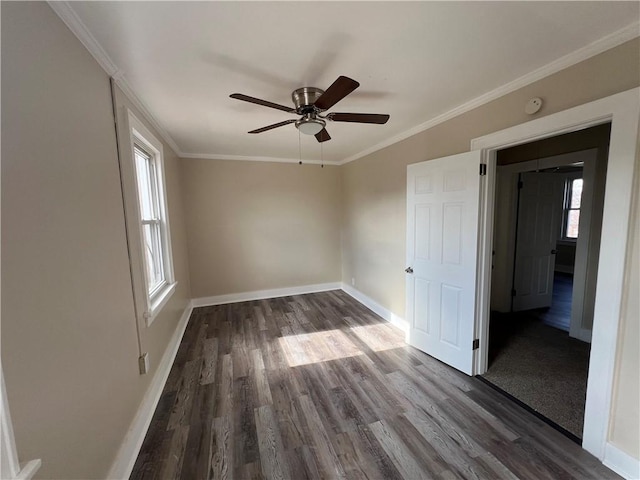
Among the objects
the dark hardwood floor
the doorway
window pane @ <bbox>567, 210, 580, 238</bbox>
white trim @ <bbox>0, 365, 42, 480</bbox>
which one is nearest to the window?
window pane @ <bbox>567, 210, 580, 238</bbox>

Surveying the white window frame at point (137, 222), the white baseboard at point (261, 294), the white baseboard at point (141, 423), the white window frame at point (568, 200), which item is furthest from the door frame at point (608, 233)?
the white window frame at point (568, 200)

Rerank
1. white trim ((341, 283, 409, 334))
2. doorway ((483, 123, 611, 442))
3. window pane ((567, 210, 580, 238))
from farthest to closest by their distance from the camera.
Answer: window pane ((567, 210, 580, 238)), white trim ((341, 283, 409, 334)), doorway ((483, 123, 611, 442))

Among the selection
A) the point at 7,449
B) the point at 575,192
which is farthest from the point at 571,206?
the point at 7,449

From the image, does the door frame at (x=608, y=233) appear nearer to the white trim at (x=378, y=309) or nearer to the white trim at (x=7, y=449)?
the white trim at (x=378, y=309)

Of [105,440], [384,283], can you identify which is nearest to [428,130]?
[384,283]

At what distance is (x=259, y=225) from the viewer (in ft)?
14.8

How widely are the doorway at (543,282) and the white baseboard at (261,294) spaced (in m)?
2.68

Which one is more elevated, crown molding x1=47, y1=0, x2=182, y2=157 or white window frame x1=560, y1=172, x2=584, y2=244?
crown molding x1=47, y1=0, x2=182, y2=157

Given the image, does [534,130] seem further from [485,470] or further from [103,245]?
[103,245]

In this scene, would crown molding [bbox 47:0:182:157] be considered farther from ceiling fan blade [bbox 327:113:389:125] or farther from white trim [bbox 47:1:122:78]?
ceiling fan blade [bbox 327:113:389:125]

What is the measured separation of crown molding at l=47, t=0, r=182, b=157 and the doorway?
3647 mm

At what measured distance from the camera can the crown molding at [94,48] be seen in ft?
3.84

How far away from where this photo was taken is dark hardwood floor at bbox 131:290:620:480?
5.12ft

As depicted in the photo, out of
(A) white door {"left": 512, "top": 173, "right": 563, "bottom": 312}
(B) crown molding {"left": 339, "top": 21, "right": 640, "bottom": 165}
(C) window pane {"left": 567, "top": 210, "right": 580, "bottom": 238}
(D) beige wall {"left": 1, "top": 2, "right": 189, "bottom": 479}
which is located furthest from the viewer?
(C) window pane {"left": 567, "top": 210, "right": 580, "bottom": 238}
